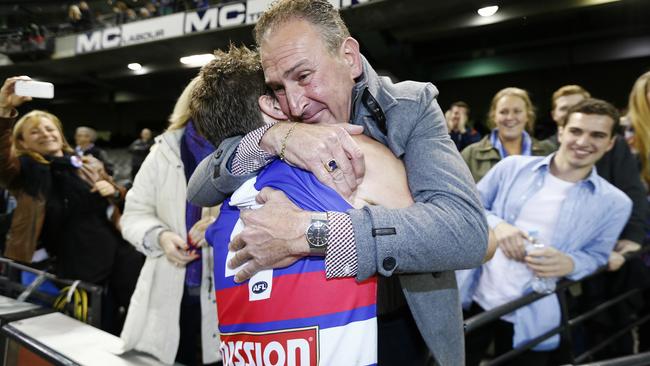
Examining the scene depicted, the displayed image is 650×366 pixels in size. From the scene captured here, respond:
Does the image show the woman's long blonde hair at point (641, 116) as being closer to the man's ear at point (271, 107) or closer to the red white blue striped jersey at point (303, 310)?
the man's ear at point (271, 107)

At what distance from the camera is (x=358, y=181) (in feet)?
2.37

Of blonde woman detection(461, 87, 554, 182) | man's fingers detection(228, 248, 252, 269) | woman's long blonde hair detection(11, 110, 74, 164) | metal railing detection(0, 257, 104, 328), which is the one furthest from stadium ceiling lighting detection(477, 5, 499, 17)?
woman's long blonde hair detection(11, 110, 74, 164)

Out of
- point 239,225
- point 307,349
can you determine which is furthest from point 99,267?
point 307,349

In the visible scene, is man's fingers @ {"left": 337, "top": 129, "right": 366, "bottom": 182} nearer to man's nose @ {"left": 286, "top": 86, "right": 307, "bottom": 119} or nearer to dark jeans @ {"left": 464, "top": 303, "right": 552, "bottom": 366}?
man's nose @ {"left": 286, "top": 86, "right": 307, "bottom": 119}

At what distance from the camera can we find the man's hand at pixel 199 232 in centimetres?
141

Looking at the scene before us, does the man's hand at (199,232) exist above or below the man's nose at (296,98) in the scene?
below

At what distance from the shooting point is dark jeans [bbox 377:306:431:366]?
2.65 ft

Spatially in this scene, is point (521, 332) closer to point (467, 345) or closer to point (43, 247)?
point (467, 345)

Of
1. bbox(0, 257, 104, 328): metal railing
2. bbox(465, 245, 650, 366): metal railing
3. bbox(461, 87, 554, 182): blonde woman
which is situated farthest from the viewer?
bbox(461, 87, 554, 182): blonde woman

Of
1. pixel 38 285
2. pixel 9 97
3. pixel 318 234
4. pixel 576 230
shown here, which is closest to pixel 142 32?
pixel 38 285

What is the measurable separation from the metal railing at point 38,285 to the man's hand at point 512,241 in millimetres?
1562

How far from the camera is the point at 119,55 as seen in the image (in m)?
9.46

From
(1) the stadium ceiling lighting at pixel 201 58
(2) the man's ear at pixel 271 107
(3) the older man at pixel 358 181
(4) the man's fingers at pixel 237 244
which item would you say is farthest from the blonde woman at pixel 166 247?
(4) the man's fingers at pixel 237 244

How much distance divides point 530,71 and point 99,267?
798 cm
